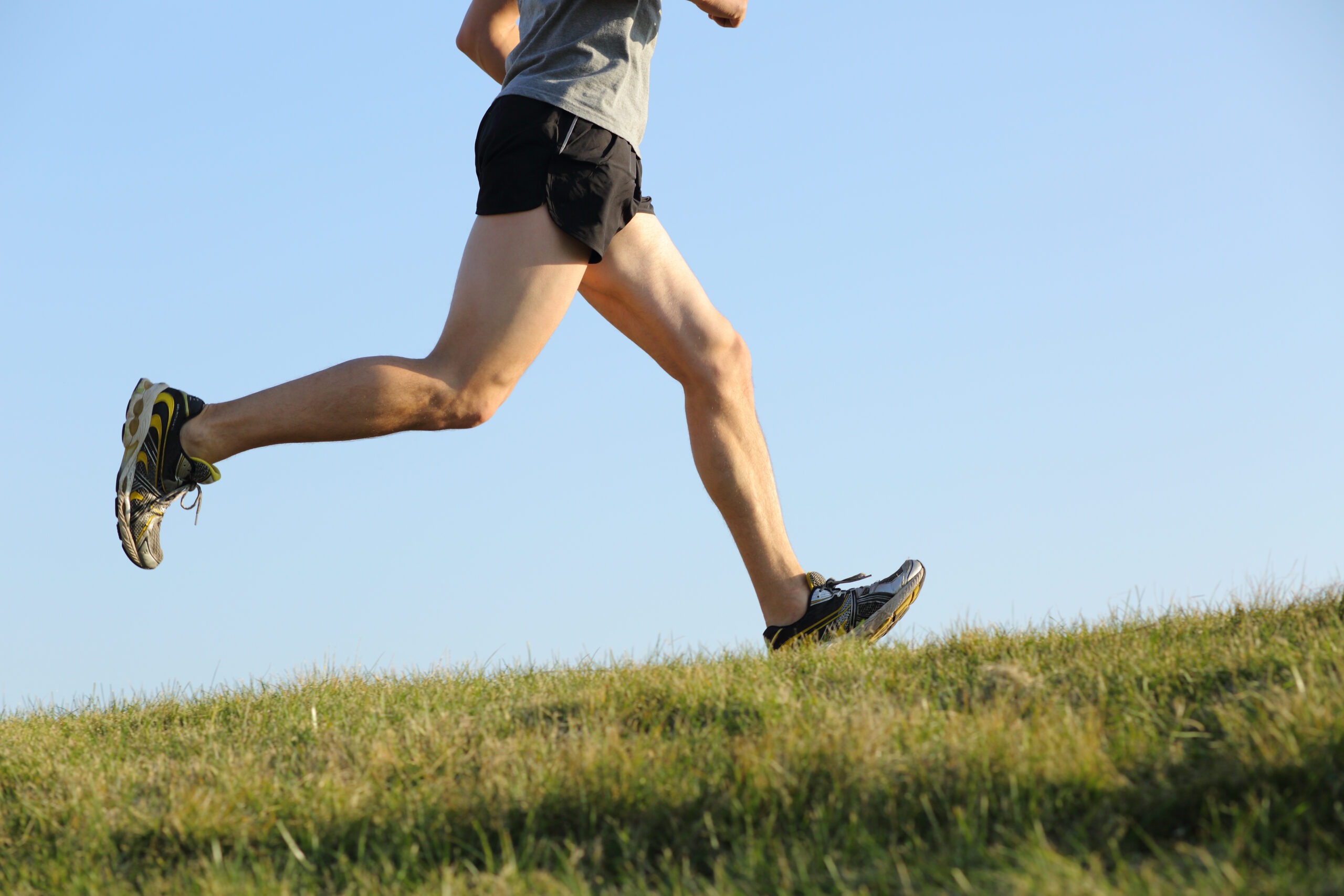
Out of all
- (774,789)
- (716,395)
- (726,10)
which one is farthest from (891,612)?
(726,10)

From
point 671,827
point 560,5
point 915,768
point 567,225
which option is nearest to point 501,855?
point 671,827

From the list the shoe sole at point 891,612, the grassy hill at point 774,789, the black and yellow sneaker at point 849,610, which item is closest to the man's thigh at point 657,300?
the black and yellow sneaker at point 849,610

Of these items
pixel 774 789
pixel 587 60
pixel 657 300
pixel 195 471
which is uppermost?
pixel 587 60

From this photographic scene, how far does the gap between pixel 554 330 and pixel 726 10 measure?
1229mm

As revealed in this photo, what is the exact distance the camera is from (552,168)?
338cm

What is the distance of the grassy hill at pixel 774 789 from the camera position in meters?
1.87

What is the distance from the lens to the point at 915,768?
6.89ft

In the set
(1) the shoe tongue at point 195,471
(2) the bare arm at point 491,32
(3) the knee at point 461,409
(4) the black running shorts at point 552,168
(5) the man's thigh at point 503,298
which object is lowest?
(1) the shoe tongue at point 195,471

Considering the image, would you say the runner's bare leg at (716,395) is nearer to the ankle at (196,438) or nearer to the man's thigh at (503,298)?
the man's thigh at (503,298)

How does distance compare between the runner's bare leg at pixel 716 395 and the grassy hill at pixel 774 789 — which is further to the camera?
the runner's bare leg at pixel 716 395

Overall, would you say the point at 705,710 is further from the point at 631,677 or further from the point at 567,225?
the point at 567,225

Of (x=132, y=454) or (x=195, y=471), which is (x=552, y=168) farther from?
(x=132, y=454)

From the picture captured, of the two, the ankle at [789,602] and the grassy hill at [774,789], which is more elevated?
the ankle at [789,602]

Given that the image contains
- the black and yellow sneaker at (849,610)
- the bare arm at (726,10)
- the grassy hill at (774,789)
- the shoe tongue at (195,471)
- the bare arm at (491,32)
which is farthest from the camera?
the bare arm at (491,32)
